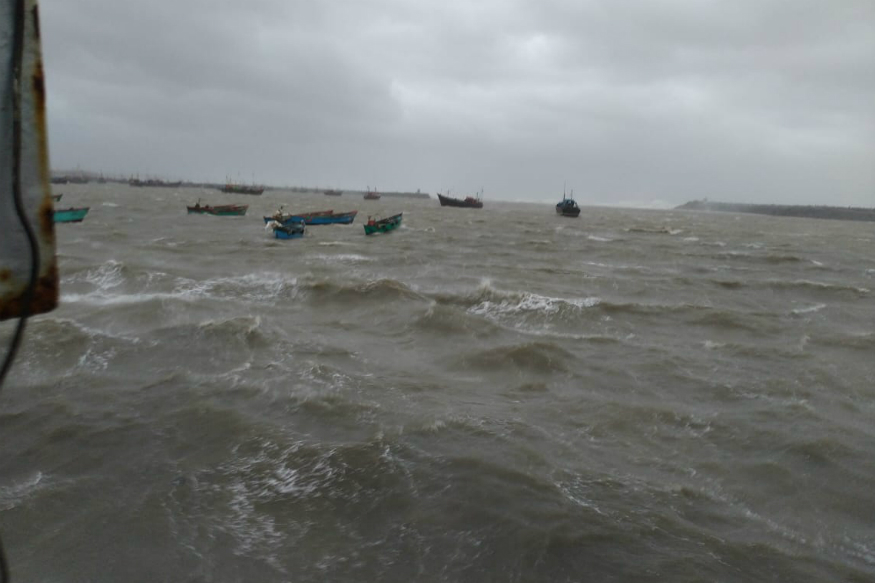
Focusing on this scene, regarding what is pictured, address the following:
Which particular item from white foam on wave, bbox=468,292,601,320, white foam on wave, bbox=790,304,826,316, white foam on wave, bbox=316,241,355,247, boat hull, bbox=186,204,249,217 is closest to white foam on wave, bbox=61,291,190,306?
white foam on wave, bbox=468,292,601,320

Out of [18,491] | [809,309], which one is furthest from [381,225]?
[18,491]

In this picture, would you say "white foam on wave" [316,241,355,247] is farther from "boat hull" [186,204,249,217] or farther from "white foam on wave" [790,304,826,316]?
"boat hull" [186,204,249,217]

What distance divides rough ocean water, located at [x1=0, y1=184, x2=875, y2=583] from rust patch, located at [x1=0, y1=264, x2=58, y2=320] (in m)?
3.99

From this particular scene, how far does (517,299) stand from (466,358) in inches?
255

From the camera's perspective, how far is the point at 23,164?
1.71m

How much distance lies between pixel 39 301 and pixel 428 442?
20.0 feet

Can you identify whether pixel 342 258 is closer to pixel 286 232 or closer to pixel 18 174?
pixel 286 232

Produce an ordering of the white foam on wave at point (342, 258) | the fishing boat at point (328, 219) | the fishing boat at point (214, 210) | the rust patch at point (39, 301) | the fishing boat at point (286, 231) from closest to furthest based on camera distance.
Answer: the rust patch at point (39, 301), the white foam on wave at point (342, 258), the fishing boat at point (286, 231), the fishing boat at point (328, 219), the fishing boat at point (214, 210)

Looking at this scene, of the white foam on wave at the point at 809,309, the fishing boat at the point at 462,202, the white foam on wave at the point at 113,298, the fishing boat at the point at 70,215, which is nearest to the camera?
the white foam on wave at the point at 113,298

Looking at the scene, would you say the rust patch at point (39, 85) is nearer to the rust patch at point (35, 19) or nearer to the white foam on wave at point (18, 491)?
the rust patch at point (35, 19)

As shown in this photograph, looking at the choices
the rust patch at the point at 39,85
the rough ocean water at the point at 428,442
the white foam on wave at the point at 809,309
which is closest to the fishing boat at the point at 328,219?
the rough ocean water at the point at 428,442

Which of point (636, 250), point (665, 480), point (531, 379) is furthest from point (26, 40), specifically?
point (636, 250)

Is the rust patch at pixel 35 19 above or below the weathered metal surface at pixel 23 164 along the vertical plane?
above

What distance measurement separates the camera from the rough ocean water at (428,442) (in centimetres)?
533
